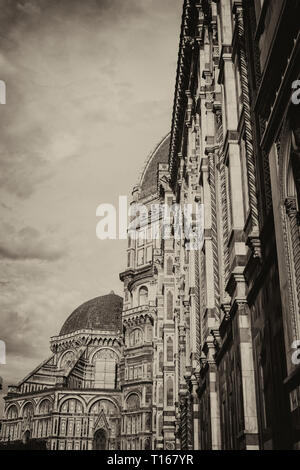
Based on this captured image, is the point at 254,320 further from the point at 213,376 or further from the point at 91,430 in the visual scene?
the point at 91,430

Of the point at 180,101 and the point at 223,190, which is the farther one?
the point at 180,101

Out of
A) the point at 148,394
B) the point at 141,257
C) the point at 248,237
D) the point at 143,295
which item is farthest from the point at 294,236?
the point at 141,257

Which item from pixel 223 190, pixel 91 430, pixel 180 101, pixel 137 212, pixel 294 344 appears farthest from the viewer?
pixel 137 212

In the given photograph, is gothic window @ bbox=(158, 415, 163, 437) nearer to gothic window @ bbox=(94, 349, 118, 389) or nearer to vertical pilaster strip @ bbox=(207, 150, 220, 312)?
gothic window @ bbox=(94, 349, 118, 389)

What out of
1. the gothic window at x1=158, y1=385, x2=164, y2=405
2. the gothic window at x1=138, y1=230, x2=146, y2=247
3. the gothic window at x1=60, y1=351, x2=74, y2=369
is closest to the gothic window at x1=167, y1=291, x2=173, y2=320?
the gothic window at x1=158, y1=385, x2=164, y2=405

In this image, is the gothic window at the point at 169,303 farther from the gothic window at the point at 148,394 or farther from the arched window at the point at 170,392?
the gothic window at the point at 148,394

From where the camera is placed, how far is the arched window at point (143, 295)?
231 feet

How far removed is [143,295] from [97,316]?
54.5 ft

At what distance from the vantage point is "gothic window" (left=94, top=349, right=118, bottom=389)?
7744 cm

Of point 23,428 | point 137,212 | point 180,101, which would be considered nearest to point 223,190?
→ point 180,101

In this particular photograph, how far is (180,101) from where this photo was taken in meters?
35.2

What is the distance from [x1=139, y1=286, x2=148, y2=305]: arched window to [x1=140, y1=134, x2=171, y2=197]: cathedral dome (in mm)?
13013

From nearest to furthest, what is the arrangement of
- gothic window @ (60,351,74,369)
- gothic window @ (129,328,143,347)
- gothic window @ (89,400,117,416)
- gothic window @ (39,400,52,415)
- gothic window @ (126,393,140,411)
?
gothic window @ (126,393,140,411), gothic window @ (129,328,143,347), gothic window @ (89,400,117,416), gothic window @ (39,400,52,415), gothic window @ (60,351,74,369)

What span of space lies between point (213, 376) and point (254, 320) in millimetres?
6754
